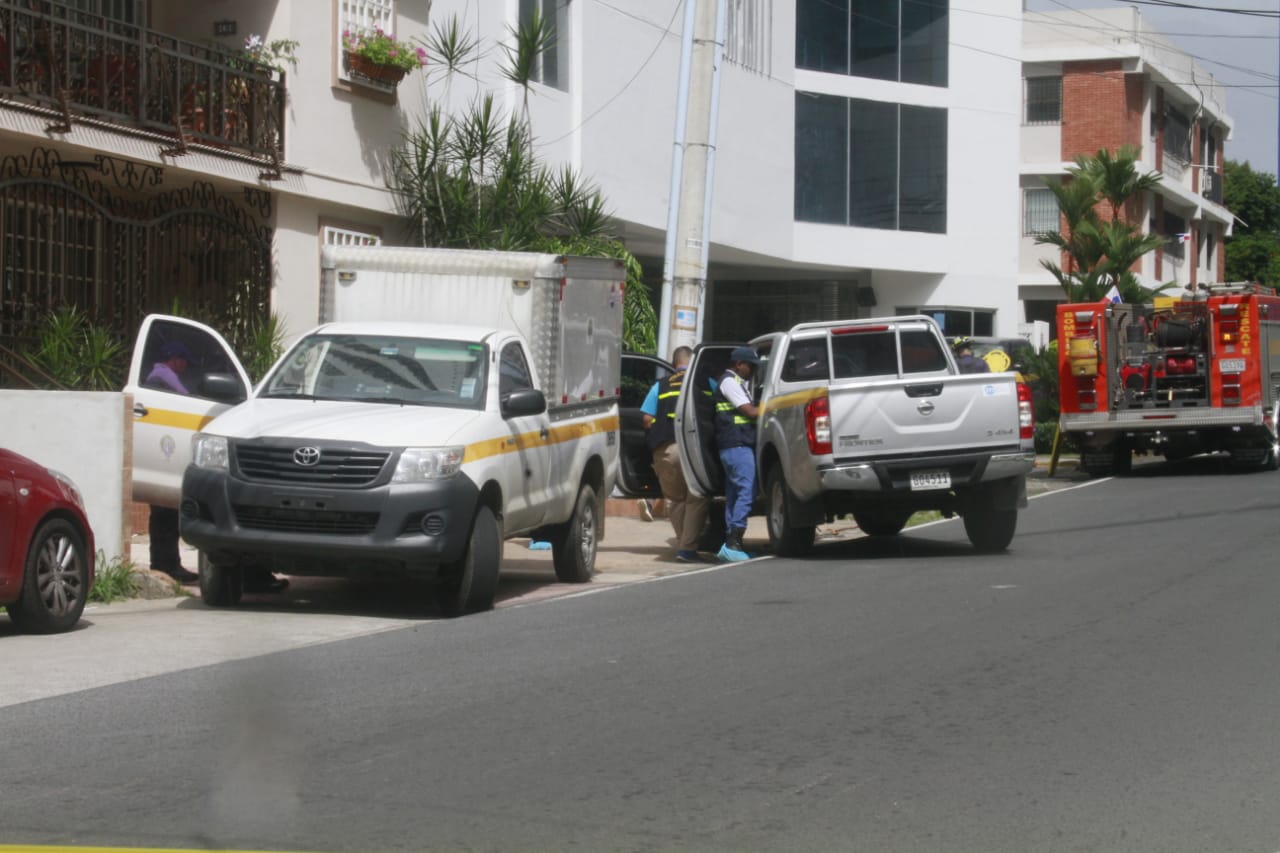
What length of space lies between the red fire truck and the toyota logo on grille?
15.9m

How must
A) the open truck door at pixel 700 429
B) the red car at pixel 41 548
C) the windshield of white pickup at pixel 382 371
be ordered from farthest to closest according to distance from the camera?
1. the open truck door at pixel 700 429
2. the windshield of white pickup at pixel 382 371
3. the red car at pixel 41 548

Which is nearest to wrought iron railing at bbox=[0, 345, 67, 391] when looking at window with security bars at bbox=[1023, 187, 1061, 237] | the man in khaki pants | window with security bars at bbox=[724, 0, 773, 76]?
the man in khaki pants

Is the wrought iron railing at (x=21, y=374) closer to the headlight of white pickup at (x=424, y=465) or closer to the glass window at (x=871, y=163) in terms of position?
the headlight of white pickup at (x=424, y=465)

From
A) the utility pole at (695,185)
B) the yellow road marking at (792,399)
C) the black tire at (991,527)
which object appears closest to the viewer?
the yellow road marking at (792,399)

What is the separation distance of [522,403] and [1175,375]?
51.0ft

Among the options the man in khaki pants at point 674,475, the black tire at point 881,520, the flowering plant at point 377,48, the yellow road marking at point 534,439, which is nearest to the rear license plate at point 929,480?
the black tire at point 881,520

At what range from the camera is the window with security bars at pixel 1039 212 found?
49.6m

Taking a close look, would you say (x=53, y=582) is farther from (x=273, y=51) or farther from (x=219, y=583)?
(x=273, y=51)

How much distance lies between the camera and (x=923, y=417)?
1455 centimetres

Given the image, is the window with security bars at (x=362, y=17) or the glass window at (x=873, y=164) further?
the glass window at (x=873, y=164)

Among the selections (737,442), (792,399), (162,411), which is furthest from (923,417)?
(162,411)

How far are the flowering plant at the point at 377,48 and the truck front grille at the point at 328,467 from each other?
10110 millimetres

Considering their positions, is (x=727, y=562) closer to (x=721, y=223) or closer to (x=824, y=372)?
(x=824, y=372)

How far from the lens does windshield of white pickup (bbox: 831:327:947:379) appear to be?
1609cm
